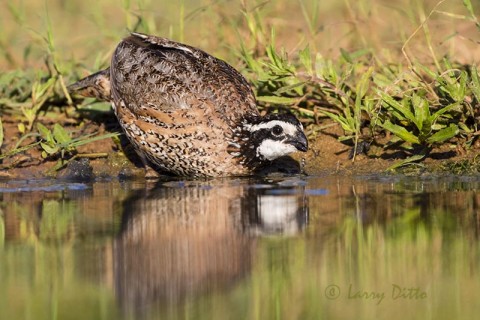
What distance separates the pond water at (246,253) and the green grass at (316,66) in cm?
84

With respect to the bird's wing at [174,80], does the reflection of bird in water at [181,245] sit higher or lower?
lower

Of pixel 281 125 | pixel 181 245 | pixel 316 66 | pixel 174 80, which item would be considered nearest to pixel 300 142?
pixel 281 125

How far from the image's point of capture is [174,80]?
933 centimetres

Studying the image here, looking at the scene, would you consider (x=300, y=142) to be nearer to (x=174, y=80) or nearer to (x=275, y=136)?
(x=275, y=136)

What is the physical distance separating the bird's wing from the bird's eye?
1.34 ft

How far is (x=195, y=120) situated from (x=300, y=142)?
3.14ft

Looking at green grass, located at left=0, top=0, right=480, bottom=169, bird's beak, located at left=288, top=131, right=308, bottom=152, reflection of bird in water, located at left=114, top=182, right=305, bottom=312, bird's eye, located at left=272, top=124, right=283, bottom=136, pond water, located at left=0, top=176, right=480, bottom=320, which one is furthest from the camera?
green grass, located at left=0, top=0, right=480, bottom=169

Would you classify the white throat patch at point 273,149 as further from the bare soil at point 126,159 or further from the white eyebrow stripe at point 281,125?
the bare soil at point 126,159

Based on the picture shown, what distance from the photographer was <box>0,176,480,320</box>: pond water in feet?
17.4

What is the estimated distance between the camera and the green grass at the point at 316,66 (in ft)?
30.1

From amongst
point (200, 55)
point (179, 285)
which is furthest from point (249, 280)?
point (200, 55)

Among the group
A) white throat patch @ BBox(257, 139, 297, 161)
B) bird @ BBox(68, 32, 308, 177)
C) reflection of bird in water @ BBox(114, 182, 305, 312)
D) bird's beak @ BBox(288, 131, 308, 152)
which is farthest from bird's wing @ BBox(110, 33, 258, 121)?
reflection of bird in water @ BBox(114, 182, 305, 312)

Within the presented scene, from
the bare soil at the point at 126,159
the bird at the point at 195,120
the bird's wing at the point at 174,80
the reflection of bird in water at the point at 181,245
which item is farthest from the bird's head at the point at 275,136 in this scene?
the reflection of bird in water at the point at 181,245

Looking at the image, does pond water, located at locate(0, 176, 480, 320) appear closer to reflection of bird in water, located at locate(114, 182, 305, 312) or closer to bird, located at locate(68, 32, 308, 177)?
reflection of bird in water, located at locate(114, 182, 305, 312)
